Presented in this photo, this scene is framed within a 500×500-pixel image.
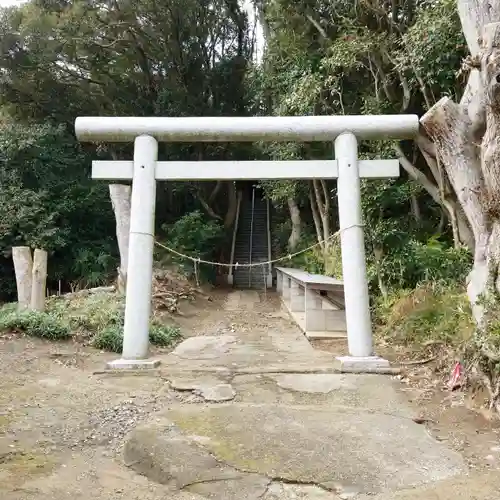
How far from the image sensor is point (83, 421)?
394 cm

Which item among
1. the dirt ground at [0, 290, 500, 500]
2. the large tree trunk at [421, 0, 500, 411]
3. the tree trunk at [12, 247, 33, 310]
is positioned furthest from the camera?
the tree trunk at [12, 247, 33, 310]

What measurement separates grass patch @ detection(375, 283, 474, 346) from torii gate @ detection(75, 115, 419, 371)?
3.73ft

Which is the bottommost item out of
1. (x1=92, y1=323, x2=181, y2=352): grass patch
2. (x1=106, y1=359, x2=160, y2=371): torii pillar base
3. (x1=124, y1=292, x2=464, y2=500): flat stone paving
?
(x1=124, y1=292, x2=464, y2=500): flat stone paving

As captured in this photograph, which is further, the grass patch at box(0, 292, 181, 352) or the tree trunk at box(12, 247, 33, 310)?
the tree trunk at box(12, 247, 33, 310)

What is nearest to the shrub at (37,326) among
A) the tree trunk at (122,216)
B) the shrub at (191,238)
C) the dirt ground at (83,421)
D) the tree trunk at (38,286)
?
the dirt ground at (83,421)

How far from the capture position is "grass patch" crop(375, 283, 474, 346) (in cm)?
567

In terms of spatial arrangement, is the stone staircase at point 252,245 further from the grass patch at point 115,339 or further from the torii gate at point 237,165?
the torii gate at point 237,165

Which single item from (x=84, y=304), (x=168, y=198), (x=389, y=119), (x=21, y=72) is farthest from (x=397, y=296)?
(x=21, y=72)

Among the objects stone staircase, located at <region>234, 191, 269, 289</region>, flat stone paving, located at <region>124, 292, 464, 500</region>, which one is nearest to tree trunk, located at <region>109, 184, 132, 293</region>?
flat stone paving, located at <region>124, 292, 464, 500</region>

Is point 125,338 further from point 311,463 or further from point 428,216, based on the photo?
point 428,216

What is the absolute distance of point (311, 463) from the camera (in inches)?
123

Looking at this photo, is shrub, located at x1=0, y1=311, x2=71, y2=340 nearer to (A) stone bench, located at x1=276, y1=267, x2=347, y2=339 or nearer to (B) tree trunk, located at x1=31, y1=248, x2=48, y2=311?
(B) tree trunk, located at x1=31, y1=248, x2=48, y2=311

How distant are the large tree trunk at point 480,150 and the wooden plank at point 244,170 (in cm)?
82

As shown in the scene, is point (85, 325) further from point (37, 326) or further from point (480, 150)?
point (480, 150)
